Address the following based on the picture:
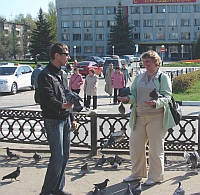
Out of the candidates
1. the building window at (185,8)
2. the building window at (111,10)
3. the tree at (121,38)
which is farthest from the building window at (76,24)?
the building window at (185,8)

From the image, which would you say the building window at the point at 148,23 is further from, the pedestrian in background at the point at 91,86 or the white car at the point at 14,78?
the pedestrian in background at the point at 91,86

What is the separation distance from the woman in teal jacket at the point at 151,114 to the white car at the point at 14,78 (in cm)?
1548

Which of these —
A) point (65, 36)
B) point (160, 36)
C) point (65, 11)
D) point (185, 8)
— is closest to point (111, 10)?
point (65, 11)

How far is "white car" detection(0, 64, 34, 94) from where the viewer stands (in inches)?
795

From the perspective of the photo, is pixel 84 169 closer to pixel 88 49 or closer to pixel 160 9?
pixel 160 9

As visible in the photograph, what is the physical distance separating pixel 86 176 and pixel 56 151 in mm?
1537

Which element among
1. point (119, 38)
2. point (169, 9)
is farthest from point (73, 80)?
point (169, 9)

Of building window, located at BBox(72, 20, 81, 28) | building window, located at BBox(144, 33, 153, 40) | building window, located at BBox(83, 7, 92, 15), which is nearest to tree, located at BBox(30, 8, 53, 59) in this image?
building window, located at BBox(72, 20, 81, 28)

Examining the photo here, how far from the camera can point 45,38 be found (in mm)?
72312

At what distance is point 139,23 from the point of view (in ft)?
271

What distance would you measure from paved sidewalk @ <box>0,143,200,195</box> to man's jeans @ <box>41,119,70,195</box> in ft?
1.91

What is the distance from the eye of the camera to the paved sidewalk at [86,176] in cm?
549

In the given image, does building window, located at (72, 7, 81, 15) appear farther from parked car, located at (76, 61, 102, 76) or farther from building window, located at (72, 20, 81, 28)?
parked car, located at (76, 61, 102, 76)

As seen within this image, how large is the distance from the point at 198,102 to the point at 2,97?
9372 mm
